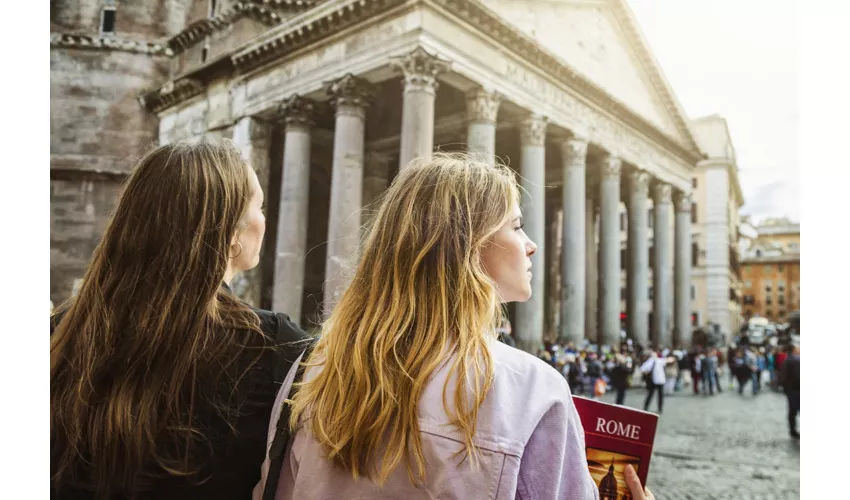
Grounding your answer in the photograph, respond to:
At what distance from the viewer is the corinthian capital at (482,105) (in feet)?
16.2

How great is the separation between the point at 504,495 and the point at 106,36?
4.31m

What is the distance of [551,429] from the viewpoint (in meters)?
1.18

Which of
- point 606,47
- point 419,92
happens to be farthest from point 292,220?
point 606,47

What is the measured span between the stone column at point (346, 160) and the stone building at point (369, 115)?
17 mm

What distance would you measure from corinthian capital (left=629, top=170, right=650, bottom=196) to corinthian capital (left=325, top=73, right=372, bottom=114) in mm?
2286

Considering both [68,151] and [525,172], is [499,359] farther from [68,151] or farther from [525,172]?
[525,172]

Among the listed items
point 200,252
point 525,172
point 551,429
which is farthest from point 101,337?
point 525,172

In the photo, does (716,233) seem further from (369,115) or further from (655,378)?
(369,115)

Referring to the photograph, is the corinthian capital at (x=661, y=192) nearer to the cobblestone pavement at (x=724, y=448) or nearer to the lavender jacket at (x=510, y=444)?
the cobblestone pavement at (x=724, y=448)

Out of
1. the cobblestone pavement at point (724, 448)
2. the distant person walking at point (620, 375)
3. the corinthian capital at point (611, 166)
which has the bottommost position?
the cobblestone pavement at point (724, 448)

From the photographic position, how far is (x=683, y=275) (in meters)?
4.46

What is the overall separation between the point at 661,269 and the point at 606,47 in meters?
1.73

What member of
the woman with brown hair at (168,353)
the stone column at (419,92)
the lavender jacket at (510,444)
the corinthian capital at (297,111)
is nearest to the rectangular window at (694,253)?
the stone column at (419,92)

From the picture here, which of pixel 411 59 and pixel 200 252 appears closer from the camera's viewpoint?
pixel 200 252
